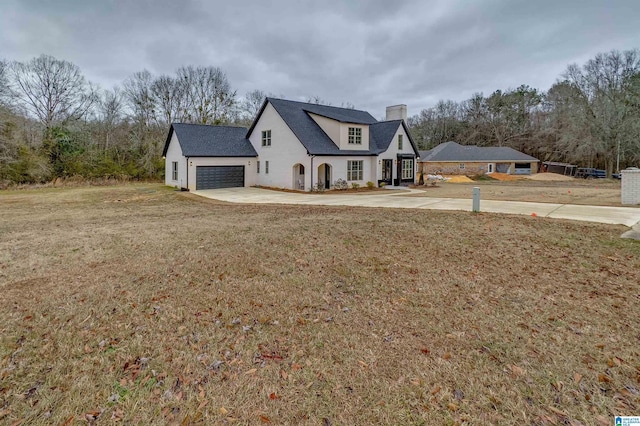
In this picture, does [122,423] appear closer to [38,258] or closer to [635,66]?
[38,258]

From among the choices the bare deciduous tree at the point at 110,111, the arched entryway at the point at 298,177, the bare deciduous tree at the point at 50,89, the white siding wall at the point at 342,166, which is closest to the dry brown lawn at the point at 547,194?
the white siding wall at the point at 342,166

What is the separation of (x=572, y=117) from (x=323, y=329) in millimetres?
44454

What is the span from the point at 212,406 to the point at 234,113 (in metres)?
40.8

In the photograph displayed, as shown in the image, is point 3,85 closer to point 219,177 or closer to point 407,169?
point 219,177

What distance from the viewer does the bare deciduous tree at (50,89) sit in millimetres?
29609

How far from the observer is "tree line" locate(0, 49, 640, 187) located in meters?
27.3

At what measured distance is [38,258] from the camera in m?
6.96

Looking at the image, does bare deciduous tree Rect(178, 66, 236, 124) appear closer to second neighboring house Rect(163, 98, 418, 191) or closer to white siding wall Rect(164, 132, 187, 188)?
second neighboring house Rect(163, 98, 418, 191)

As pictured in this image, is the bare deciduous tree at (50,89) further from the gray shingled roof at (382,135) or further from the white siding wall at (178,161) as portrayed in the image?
the gray shingled roof at (382,135)

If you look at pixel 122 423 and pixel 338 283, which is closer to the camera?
pixel 122 423

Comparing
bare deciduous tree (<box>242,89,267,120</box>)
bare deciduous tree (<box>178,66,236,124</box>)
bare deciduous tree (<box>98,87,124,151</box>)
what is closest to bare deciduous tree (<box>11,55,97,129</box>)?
bare deciduous tree (<box>98,87,124,151</box>)

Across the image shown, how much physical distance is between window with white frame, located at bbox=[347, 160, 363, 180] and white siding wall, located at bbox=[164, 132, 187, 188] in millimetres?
11511

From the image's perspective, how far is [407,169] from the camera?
89.3 ft

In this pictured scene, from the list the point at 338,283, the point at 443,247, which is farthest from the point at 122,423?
the point at 443,247
